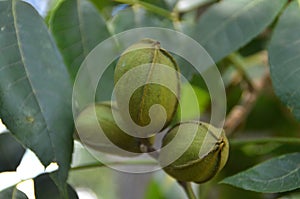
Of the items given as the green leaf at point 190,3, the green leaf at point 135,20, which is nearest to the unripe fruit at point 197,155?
the green leaf at point 135,20

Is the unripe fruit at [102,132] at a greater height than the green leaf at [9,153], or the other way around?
the unripe fruit at [102,132]

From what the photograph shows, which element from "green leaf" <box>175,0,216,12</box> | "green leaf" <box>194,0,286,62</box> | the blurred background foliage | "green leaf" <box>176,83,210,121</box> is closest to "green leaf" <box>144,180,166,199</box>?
the blurred background foliage

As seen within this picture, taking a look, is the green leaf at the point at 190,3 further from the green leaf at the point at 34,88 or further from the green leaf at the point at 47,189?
the green leaf at the point at 47,189

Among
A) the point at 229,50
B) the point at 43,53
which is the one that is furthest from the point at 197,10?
the point at 43,53

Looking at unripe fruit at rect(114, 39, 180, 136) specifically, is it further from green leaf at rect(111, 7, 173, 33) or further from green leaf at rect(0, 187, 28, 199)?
green leaf at rect(111, 7, 173, 33)

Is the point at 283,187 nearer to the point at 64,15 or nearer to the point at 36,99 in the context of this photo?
the point at 36,99

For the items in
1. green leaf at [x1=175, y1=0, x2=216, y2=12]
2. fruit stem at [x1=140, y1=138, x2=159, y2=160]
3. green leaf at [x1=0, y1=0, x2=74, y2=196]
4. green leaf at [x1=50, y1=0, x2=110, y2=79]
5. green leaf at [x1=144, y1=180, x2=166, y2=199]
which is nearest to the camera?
green leaf at [x1=0, y1=0, x2=74, y2=196]
